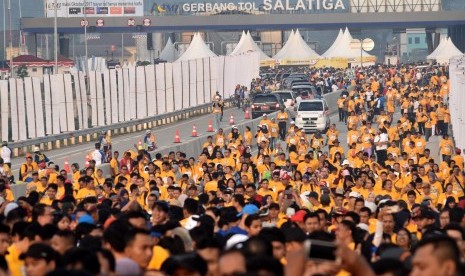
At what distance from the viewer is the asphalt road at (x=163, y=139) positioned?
45.4 metres

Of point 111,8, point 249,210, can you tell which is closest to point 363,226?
point 249,210

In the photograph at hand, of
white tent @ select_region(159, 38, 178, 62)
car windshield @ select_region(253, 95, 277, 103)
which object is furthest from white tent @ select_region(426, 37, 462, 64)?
car windshield @ select_region(253, 95, 277, 103)

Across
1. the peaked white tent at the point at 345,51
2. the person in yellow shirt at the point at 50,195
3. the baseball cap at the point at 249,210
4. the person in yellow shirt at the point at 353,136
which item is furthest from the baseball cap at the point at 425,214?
the peaked white tent at the point at 345,51

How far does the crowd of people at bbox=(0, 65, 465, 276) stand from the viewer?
9703mm

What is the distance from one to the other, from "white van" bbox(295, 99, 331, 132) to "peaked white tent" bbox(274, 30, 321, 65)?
54.2 meters

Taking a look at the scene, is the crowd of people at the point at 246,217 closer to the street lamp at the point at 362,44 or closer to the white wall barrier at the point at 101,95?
the white wall barrier at the point at 101,95

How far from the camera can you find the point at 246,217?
51.4 feet

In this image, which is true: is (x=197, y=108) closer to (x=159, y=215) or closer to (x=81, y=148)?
(x=81, y=148)

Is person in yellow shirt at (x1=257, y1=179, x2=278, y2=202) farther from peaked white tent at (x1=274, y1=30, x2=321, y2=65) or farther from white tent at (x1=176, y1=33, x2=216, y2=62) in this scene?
peaked white tent at (x1=274, y1=30, x2=321, y2=65)

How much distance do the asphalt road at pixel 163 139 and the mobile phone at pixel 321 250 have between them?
103 feet

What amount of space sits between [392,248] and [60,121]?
42081 mm

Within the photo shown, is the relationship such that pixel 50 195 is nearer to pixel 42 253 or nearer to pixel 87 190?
pixel 87 190

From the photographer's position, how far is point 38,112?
5206cm

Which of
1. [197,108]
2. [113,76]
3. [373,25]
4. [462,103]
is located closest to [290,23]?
[373,25]
